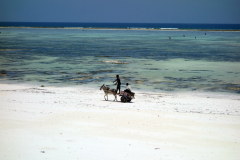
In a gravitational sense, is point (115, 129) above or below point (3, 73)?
above

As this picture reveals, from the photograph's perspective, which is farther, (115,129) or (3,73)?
(3,73)

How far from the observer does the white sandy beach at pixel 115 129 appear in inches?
442

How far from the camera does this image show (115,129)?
45.9 ft

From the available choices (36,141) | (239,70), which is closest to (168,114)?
(36,141)

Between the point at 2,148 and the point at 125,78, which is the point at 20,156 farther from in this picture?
the point at 125,78

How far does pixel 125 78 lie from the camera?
109 feet

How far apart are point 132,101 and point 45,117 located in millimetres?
7511

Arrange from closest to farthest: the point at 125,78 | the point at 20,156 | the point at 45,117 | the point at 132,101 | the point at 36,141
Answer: the point at 20,156
the point at 36,141
the point at 45,117
the point at 132,101
the point at 125,78

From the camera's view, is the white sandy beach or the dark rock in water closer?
the white sandy beach

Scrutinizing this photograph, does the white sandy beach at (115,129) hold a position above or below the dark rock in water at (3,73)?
above

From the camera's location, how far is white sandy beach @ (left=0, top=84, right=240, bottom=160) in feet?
36.8

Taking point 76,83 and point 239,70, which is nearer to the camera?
point 76,83

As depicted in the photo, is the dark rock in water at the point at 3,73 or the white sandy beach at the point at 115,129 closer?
the white sandy beach at the point at 115,129

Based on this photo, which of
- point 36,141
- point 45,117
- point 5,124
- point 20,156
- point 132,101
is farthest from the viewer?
point 132,101
